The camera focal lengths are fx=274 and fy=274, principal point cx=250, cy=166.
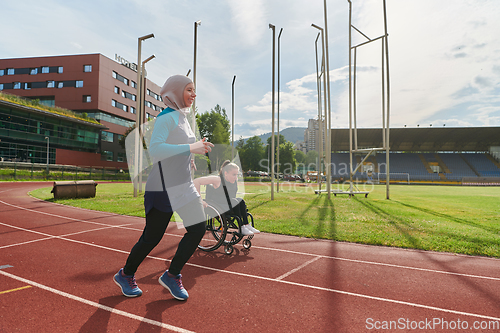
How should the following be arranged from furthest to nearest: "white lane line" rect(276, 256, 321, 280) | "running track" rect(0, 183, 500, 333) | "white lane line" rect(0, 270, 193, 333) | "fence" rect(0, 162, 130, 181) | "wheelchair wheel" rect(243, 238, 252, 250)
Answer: "fence" rect(0, 162, 130, 181)
"wheelchair wheel" rect(243, 238, 252, 250)
"white lane line" rect(276, 256, 321, 280)
"running track" rect(0, 183, 500, 333)
"white lane line" rect(0, 270, 193, 333)

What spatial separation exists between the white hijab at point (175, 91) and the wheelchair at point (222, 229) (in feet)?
7.13

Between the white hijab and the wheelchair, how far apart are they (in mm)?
2172

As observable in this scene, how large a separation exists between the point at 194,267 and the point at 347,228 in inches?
184

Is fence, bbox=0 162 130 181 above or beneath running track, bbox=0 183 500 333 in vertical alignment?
above

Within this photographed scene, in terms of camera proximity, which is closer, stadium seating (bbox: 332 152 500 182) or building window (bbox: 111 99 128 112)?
stadium seating (bbox: 332 152 500 182)

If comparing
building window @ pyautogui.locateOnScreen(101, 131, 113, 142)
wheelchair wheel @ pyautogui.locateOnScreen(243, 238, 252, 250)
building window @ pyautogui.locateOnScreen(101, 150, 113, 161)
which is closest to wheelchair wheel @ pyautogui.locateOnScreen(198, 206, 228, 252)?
wheelchair wheel @ pyautogui.locateOnScreen(243, 238, 252, 250)

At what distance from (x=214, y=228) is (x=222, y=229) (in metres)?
0.27

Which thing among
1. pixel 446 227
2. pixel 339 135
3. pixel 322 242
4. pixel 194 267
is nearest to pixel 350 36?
pixel 446 227

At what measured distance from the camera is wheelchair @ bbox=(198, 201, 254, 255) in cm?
467

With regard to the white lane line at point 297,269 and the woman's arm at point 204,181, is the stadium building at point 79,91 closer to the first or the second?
the woman's arm at point 204,181

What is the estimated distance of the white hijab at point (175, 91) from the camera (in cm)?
286

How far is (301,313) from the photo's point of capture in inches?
109

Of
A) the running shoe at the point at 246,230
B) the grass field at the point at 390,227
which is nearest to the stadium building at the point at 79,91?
the grass field at the point at 390,227

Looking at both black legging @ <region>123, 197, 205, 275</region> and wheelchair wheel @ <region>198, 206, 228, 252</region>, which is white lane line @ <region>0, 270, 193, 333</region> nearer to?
black legging @ <region>123, 197, 205, 275</region>
